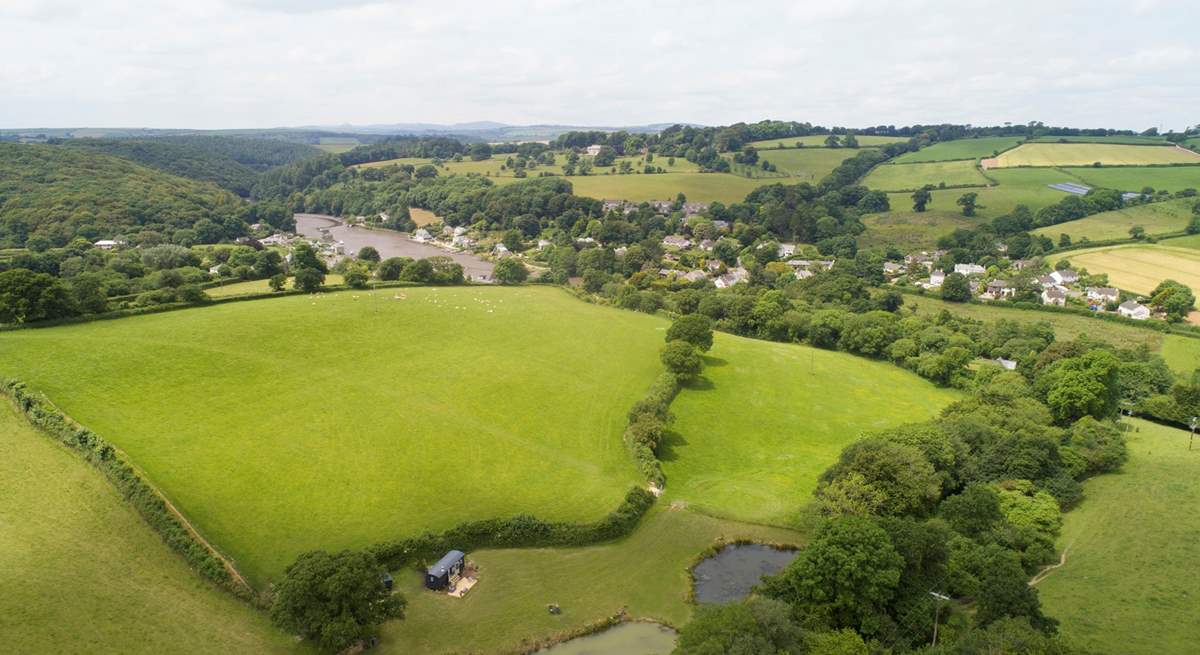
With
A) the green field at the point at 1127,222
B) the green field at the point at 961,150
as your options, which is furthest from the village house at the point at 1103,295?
the green field at the point at 961,150

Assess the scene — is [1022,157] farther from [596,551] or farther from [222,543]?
[222,543]

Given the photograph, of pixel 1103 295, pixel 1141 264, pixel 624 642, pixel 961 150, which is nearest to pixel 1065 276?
pixel 1103 295

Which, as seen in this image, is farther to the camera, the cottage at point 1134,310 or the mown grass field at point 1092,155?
the mown grass field at point 1092,155

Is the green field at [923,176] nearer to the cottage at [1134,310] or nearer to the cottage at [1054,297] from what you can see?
the cottage at [1054,297]

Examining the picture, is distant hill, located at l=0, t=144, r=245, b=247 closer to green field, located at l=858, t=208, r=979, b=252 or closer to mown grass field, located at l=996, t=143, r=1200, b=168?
green field, located at l=858, t=208, r=979, b=252

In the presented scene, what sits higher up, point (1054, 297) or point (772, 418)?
point (1054, 297)

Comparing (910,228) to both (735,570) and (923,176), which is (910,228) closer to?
(923,176)
